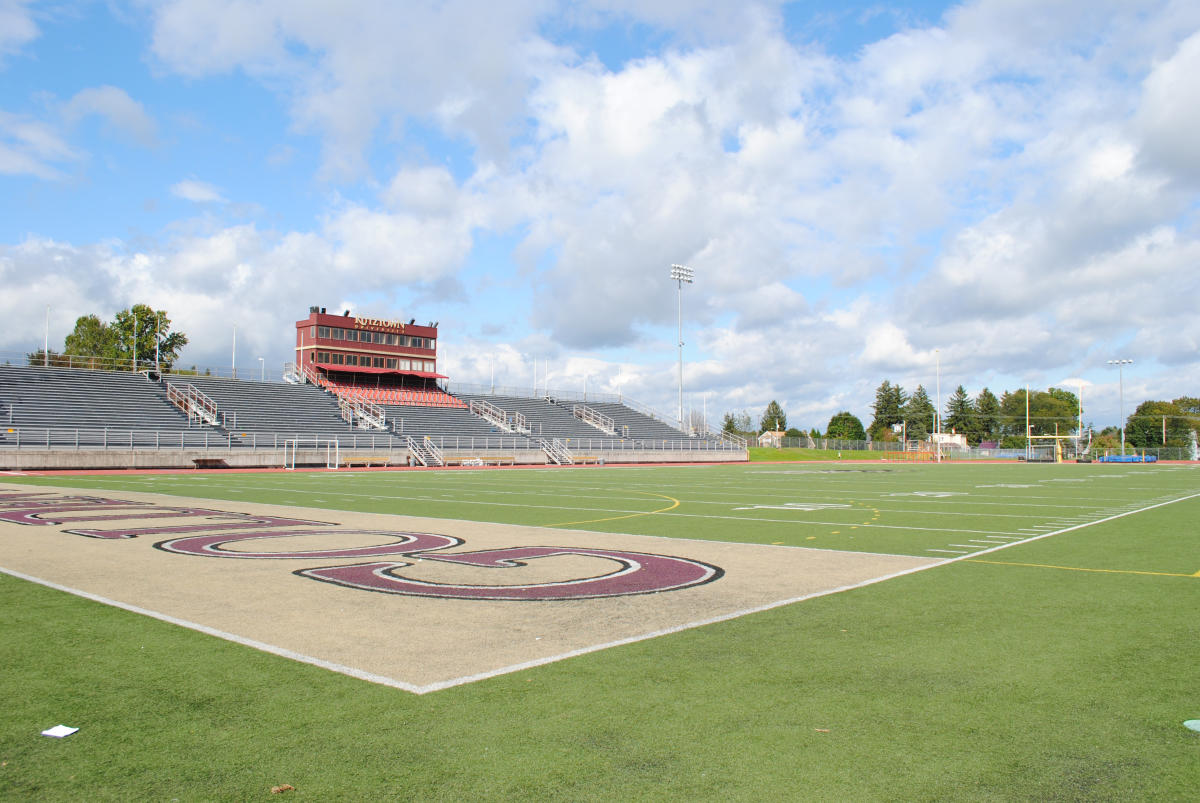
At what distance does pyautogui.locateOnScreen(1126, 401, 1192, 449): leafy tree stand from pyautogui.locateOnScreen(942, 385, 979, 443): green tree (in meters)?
21.8

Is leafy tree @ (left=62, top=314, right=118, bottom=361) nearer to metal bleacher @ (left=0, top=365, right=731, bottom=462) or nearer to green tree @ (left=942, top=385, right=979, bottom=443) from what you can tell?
metal bleacher @ (left=0, top=365, right=731, bottom=462)

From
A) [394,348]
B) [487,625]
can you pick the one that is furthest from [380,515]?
[394,348]

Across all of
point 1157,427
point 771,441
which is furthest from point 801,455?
point 1157,427

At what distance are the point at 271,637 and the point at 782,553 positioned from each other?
694 cm

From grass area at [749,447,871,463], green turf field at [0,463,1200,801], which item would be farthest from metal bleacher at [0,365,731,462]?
green turf field at [0,463,1200,801]

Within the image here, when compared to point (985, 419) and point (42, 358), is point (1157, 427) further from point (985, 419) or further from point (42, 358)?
point (42, 358)

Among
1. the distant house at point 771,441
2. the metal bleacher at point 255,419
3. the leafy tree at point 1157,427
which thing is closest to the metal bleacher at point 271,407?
the metal bleacher at point 255,419

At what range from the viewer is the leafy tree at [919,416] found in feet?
420

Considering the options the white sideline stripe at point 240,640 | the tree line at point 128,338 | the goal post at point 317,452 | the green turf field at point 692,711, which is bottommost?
the green turf field at point 692,711

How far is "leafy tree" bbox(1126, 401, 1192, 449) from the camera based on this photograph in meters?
121

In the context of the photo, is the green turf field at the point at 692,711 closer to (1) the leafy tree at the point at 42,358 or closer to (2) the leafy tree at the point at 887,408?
(1) the leafy tree at the point at 42,358

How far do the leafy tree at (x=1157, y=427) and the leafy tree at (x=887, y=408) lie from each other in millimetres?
32124

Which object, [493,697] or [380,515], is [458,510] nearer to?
[380,515]

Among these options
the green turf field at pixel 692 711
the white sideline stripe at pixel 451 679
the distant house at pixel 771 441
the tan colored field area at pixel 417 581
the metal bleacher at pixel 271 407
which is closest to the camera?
the green turf field at pixel 692 711
